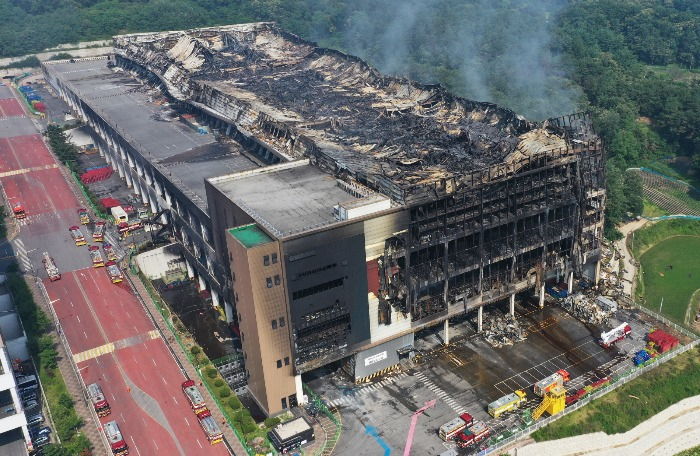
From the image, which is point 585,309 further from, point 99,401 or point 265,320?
point 99,401

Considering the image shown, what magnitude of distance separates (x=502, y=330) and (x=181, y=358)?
4648 cm

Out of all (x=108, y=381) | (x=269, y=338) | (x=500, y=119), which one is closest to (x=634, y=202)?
(x=500, y=119)

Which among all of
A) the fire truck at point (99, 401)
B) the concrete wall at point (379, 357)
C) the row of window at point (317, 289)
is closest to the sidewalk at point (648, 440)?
the concrete wall at point (379, 357)

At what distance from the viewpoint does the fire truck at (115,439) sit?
81188 millimetres

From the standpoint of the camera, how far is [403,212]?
290 feet

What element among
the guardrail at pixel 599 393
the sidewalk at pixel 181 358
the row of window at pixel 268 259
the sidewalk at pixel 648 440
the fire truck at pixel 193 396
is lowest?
the sidewalk at pixel 648 440

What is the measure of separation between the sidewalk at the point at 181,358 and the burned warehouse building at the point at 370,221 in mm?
5616

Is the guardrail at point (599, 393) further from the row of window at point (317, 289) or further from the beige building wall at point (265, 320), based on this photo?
the row of window at point (317, 289)

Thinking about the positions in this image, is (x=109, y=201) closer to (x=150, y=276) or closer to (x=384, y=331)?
(x=150, y=276)

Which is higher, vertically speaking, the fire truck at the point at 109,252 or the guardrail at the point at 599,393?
the fire truck at the point at 109,252

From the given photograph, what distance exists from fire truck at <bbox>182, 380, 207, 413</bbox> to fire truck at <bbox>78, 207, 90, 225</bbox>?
202 feet

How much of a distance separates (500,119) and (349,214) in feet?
170

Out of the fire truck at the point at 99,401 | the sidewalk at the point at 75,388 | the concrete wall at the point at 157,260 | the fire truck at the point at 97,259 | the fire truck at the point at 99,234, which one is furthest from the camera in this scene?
the fire truck at the point at 99,234

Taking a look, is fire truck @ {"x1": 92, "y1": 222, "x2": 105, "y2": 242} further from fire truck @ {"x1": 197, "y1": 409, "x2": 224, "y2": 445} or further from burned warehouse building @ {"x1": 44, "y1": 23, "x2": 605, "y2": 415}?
fire truck @ {"x1": 197, "y1": 409, "x2": 224, "y2": 445}
